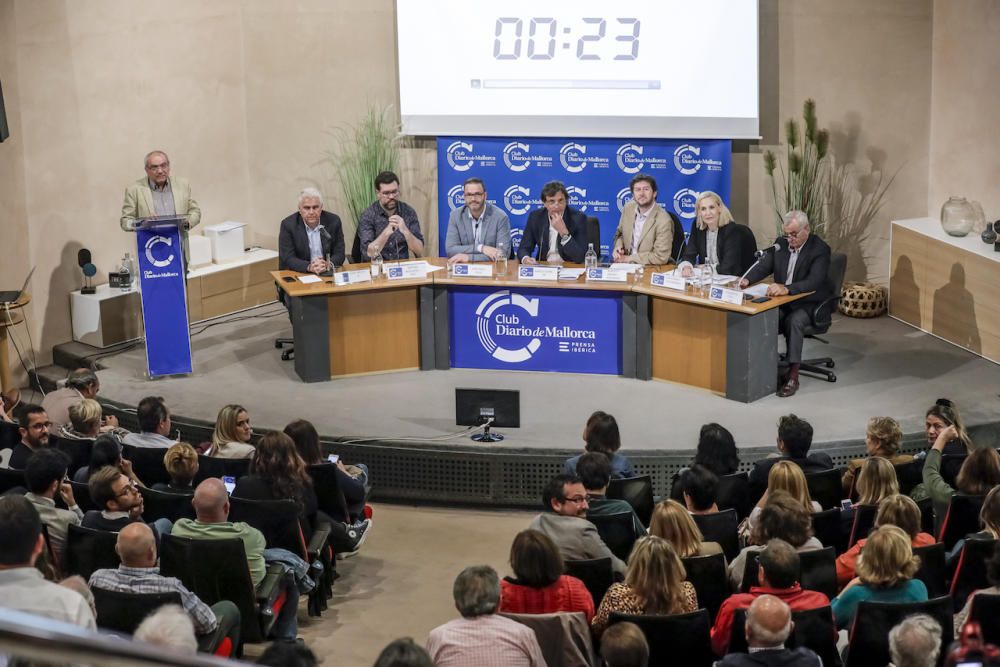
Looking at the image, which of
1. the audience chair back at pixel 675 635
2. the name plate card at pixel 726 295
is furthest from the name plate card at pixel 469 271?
the audience chair back at pixel 675 635

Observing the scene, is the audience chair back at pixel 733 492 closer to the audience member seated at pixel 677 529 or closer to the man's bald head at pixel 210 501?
the audience member seated at pixel 677 529

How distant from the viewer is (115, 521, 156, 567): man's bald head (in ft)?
14.3

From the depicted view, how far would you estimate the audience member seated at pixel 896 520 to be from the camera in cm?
468

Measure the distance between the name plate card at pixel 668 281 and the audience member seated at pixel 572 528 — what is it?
10.7ft

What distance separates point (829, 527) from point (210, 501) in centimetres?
250

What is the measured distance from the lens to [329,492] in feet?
19.1

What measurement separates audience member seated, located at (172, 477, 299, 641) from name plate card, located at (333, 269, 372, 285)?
10.9 ft

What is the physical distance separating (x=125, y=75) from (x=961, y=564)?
24.2ft

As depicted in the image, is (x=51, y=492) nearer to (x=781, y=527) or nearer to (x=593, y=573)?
(x=593, y=573)

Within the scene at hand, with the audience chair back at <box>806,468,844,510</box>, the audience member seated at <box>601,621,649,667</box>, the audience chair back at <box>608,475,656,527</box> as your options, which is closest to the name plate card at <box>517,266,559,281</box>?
the audience chair back at <box>608,475,656,527</box>

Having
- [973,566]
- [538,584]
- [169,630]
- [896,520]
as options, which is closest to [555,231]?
[896,520]

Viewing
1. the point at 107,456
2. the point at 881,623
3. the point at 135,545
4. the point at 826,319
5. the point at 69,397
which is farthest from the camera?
the point at 826,319

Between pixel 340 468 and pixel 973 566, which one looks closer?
pixel 973 566

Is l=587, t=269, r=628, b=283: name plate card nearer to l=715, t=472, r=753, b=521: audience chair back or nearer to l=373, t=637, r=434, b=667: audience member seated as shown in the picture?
l=715, t=472, r=753, b=521: audience chair back
